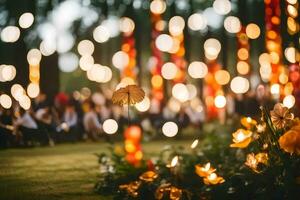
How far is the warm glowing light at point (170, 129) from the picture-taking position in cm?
1962

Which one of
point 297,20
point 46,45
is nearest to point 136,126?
point 46,45

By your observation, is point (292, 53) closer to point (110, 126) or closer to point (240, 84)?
point (110, 126)

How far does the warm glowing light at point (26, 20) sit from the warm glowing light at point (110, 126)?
450 cm

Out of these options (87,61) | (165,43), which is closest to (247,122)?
(165,43)

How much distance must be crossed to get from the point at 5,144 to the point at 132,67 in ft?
27.4

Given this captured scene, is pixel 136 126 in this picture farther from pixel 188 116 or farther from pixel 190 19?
pixel 190 19

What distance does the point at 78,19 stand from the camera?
862 inches

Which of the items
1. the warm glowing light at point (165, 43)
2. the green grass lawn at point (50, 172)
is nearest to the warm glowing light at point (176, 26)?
the warm glowing light at point (165, 43)

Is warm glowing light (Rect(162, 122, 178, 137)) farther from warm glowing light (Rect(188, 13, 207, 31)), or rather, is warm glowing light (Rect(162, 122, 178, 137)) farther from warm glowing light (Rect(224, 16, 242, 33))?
warm glowing light (Rect(188, 13, 207, 31))

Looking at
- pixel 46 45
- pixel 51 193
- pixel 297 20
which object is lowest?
pixel 51 193

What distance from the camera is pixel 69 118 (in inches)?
731

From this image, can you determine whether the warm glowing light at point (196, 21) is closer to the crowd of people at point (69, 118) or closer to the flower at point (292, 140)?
the crowd of people at point (69, 118)

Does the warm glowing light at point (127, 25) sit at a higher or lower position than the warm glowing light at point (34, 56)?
higher

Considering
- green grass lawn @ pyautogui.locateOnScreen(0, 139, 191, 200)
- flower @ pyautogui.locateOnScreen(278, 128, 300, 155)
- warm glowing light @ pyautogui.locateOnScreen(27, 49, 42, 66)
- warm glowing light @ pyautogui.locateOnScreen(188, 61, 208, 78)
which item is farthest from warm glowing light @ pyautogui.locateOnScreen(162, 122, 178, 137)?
flower @ pyautogui.locateOnScreen(278, 128, 300, 155)
